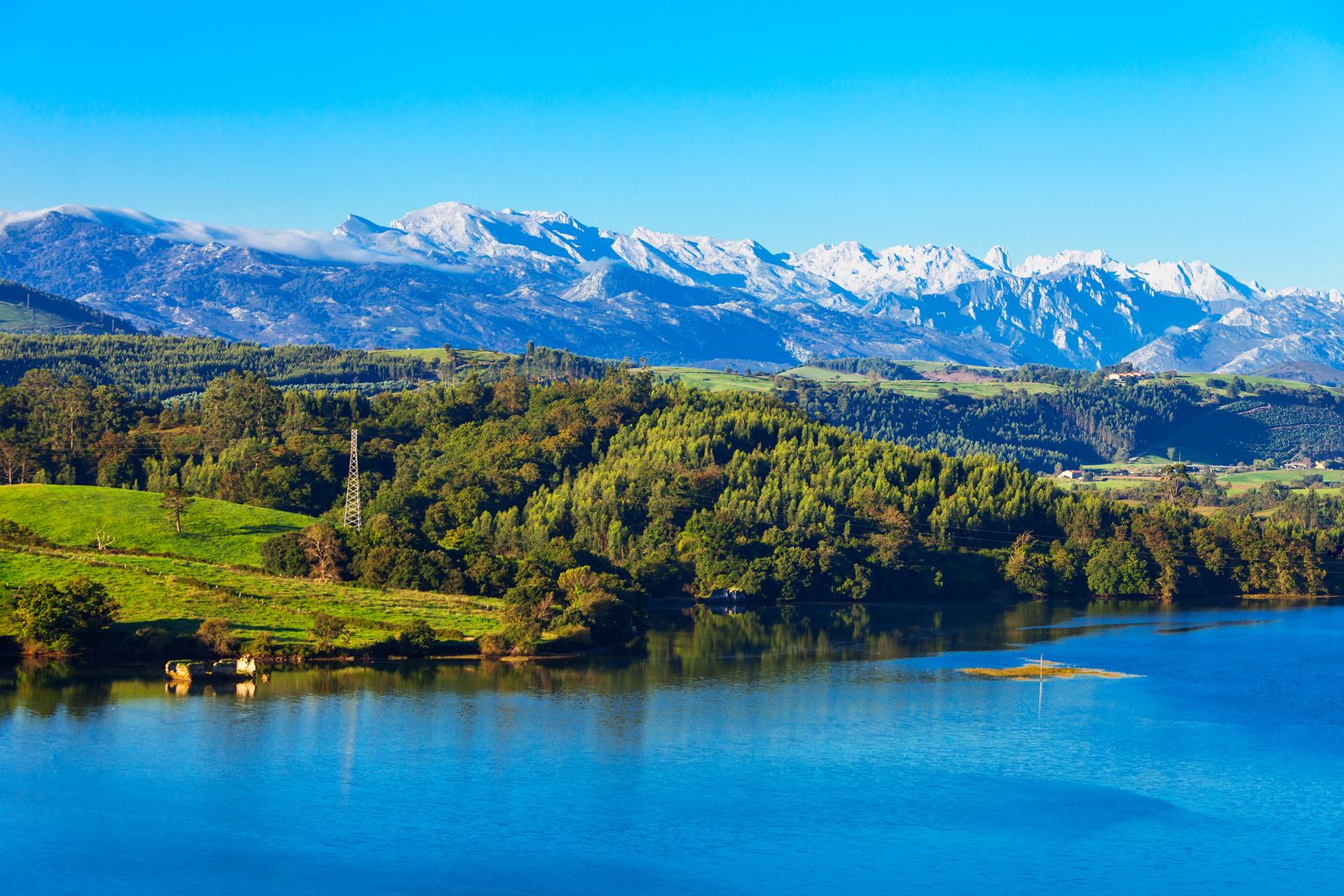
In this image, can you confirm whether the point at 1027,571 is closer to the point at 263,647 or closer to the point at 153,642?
the point at 263,647

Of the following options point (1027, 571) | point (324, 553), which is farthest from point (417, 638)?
point (1027, 571)

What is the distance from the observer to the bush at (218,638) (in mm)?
97438

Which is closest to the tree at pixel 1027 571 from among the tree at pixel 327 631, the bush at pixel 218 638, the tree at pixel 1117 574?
the tree at pixel 1117 574

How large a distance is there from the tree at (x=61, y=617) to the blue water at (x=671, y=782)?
411 cm

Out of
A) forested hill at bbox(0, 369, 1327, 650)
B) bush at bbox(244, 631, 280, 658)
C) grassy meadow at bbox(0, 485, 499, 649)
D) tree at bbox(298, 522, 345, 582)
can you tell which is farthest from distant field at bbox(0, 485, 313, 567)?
bush at bbox(244, 631, 280, 658)

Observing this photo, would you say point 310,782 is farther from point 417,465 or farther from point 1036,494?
point 1036,494

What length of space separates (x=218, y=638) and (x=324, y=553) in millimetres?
23933

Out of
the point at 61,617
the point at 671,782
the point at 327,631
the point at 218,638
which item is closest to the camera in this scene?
the point at 671,782

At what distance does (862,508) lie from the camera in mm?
169625

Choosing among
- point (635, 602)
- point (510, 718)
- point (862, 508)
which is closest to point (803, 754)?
point (510, 718)

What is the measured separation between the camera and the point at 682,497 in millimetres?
164125

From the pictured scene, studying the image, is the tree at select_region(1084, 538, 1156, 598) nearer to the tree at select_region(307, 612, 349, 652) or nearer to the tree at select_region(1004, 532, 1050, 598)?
the tree at select_region(1004, 532, 1050, 598)

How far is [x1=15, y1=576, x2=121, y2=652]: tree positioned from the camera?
314 ft

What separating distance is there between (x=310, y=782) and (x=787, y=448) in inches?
4787
